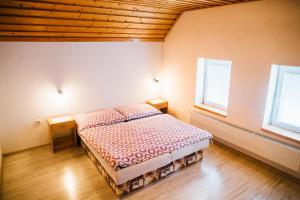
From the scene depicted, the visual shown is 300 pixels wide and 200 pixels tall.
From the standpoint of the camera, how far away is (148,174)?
275cm

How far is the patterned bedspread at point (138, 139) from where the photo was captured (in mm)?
2658

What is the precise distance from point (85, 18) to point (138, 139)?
6.35 ft

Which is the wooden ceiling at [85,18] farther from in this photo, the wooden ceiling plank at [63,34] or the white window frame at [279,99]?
the white window frame at [279,99]

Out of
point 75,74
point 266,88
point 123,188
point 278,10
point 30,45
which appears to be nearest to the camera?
point 123,188

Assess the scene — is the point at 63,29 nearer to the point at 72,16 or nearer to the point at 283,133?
the point at 72,16

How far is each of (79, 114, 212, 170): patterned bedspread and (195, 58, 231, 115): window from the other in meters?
0.90

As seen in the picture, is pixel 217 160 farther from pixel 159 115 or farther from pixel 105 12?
pixel 105 12

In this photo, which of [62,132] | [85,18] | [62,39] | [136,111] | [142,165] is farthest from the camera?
[136,111]

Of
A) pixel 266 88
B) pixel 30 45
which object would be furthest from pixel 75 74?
pixel 266 88

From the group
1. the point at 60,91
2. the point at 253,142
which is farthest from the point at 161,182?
the point at 60,91

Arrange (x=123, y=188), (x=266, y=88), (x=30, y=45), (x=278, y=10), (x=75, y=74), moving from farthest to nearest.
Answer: (x=75, y=74), (x=30, y=45), (x=266, y=88), (x=278, y=10), (x=123, y=188)

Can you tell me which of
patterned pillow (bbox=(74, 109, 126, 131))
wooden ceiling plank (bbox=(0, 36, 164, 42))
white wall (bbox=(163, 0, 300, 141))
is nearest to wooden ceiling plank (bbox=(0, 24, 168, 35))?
wooden ceiling plank (bbox=(0, 36, 164, 42))

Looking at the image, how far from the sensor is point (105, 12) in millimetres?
3209

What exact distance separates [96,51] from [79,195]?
2451mm
